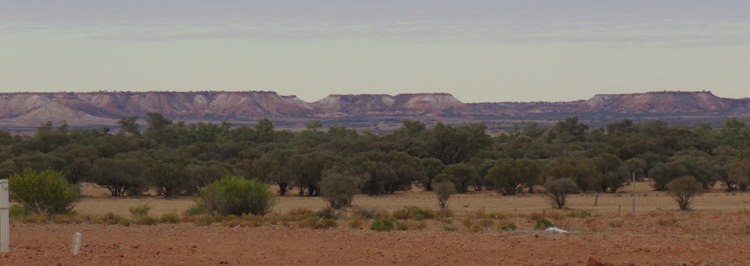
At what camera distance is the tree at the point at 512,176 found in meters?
64.0

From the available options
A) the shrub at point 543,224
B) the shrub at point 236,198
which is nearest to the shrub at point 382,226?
the shrub at point 543,224

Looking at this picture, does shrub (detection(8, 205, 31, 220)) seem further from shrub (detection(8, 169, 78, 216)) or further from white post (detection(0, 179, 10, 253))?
white post (detection(0, 179, 10, 253))

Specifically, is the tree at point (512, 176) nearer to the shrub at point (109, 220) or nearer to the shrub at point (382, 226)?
the shrub at point (109, 220)

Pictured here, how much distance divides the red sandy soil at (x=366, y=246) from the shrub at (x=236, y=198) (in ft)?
20.9

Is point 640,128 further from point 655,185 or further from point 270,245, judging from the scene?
point 270,245

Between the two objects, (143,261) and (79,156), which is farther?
(79,156)

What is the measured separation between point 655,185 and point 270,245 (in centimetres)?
4845

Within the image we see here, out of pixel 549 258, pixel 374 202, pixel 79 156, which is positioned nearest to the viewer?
pixel 549 258

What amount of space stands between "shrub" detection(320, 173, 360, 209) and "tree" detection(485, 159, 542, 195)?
12.6m

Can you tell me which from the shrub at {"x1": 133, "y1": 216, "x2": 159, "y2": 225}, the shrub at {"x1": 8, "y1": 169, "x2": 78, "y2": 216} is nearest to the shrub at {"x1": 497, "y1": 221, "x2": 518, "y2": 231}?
the shrub at {"x1": 133, "y1": 216, "x2": 159, "y2": 225}

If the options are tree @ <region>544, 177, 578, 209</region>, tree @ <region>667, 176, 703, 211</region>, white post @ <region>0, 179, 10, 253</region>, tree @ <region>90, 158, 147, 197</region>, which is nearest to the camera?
white post @ <region>0, 179, 10, 253</region>

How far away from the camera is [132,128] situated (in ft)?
457

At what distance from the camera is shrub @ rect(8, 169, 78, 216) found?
35781mm

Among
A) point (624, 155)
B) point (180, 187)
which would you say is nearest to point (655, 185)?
point (624, 155)
